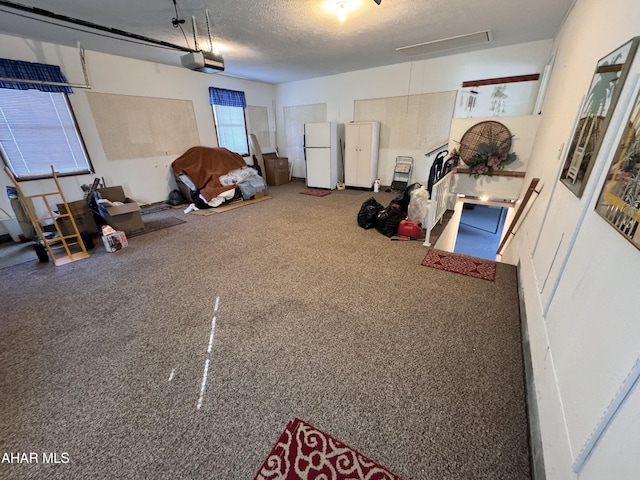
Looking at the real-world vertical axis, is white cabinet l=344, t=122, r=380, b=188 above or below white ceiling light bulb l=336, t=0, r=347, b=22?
below

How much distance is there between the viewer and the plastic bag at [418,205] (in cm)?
339

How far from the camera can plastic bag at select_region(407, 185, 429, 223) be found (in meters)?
3.39

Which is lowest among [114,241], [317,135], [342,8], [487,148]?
[114,241]

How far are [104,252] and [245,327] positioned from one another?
2590 mm

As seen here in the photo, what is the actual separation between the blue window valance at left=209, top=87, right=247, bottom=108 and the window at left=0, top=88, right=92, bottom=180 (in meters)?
2.55

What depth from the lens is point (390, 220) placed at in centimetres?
342

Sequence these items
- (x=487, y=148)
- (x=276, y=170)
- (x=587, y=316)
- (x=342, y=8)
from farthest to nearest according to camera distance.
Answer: (x=276, y=170) < (x=487, y=148) < (x=342, y=8) < (x=587, y=316)

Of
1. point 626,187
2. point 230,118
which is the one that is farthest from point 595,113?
point 230,118

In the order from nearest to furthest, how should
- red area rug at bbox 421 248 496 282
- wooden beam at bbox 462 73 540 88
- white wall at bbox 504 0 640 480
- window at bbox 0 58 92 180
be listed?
white wall at bbox 504 0 640 480 < red area rug at bbox 421 248 496 282 < window at bbox 0 58 92 180 < wooden beam at bbox 462 73 540 88

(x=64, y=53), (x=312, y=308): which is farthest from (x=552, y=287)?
(x=64, y=53)

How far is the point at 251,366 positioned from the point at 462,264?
229 cm

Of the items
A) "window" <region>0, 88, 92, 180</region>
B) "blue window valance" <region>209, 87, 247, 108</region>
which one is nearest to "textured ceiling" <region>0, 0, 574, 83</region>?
"window" <region>0, 88, 92, 180</region>

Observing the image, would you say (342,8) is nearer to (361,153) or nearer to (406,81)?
(406,81)

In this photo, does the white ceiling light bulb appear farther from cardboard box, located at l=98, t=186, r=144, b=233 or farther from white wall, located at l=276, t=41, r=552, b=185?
cardboard box, located at l=98, t=186, r=144, b=233
